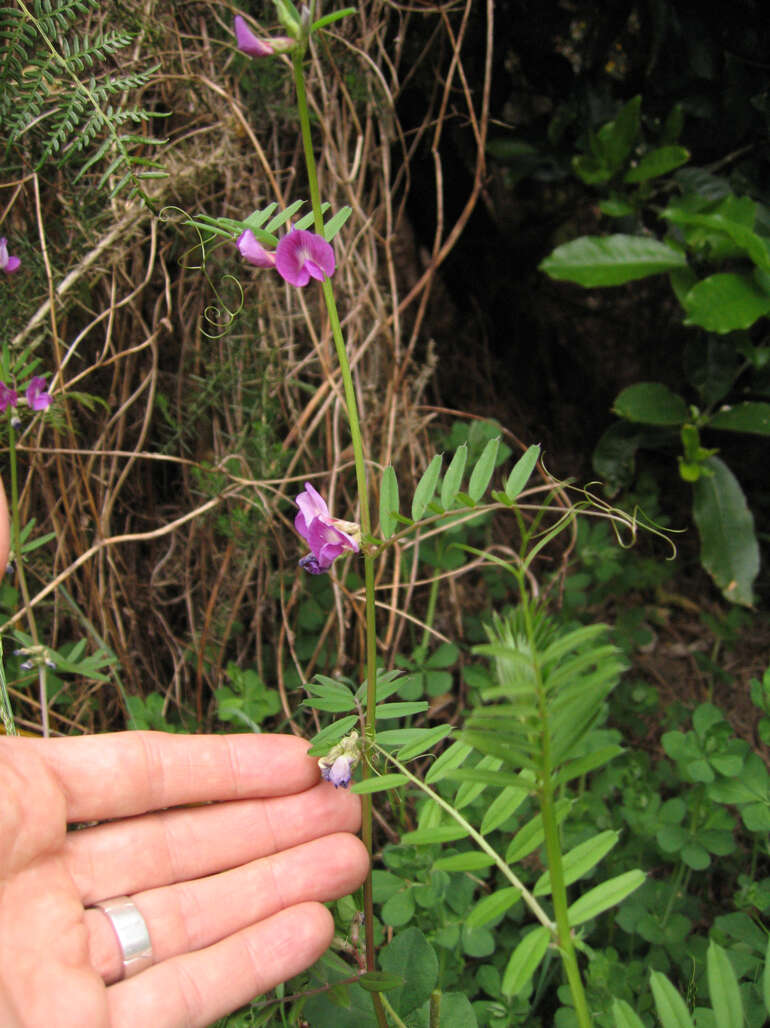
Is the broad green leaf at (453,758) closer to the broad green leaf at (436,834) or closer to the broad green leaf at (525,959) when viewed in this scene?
the broad green leaf at (436,834)

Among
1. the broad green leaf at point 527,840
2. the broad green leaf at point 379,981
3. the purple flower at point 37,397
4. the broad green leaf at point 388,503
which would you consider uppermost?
the broad green leaf at point 388,503

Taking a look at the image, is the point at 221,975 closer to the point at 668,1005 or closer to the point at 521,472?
the point at 668,1005

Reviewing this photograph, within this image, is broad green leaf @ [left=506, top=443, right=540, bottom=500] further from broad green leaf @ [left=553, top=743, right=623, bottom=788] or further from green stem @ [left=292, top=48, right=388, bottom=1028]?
broad green leaf @ [left=553, top=743, right=623, bottom=788]

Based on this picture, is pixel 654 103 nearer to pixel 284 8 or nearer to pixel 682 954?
pixel 284 8

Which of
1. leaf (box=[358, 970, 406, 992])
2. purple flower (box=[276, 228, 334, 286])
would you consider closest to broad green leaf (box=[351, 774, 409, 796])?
leaf (box=[358, 970, 406, 992])

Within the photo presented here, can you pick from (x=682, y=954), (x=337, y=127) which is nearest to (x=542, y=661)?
(x=682, y=954)

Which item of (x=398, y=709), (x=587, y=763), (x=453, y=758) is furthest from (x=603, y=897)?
(x=398, y=709)

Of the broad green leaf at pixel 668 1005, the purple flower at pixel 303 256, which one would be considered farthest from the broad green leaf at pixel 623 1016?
the purple flower at pixel 303 256
